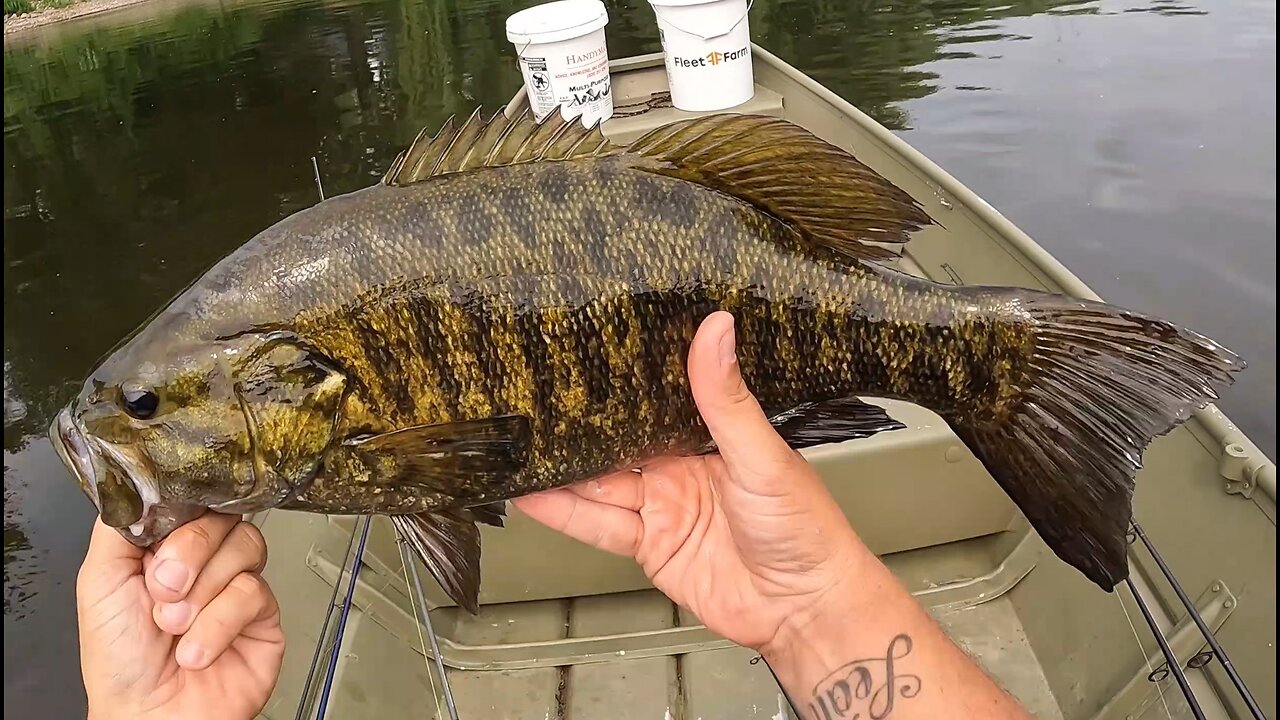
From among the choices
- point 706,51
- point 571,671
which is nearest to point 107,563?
point 571,671

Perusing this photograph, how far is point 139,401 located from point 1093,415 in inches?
61.9

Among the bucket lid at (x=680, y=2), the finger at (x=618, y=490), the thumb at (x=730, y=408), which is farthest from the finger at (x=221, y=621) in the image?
the bucket lid at (x=680, y=2)

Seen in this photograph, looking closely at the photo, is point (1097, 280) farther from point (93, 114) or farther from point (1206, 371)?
point (93, 114)

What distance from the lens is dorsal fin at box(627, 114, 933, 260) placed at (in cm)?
155

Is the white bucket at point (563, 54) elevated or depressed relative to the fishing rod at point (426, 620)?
elevated

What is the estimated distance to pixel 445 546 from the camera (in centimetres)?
162

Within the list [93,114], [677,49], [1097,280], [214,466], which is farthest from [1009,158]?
[93,114]

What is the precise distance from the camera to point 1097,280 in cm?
607

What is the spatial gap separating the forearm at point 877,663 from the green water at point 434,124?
13.7 ft

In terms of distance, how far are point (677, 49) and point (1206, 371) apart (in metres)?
4.06

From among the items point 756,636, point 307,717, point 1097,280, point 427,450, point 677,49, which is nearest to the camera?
point 427,450

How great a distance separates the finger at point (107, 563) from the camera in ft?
4.61

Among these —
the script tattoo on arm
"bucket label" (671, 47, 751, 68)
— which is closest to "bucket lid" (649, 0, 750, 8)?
"bucket label" (671, 47, 751, 68)

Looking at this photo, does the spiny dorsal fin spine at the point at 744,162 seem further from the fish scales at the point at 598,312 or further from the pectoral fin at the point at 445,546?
the pectoral fin at the point at 445,546
